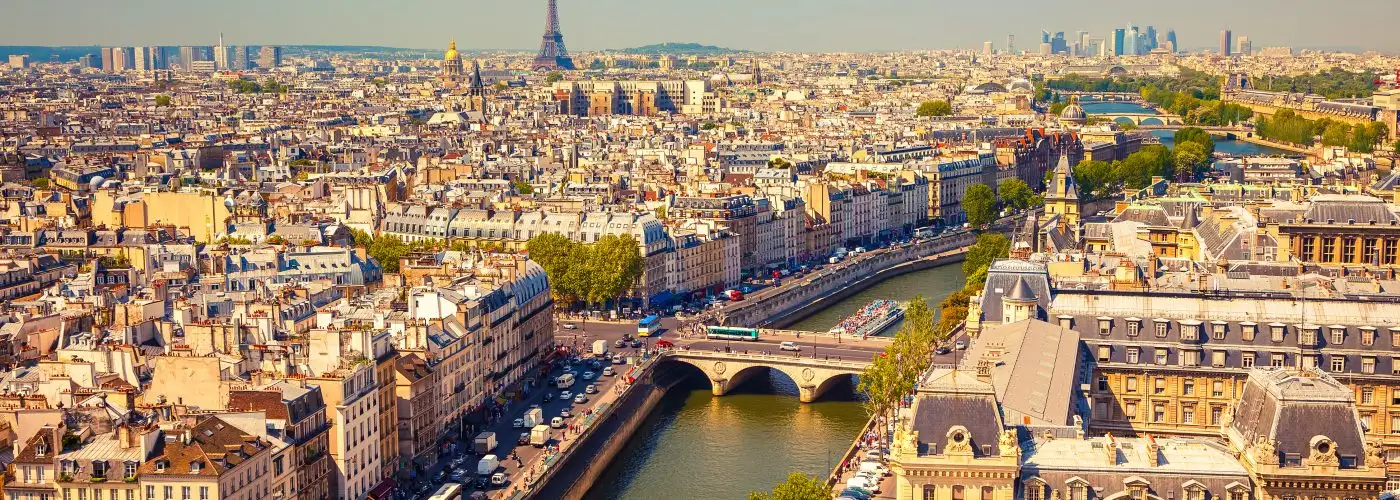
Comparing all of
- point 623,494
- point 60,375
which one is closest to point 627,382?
point 623,494

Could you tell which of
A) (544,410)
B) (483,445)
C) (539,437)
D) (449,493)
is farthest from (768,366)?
(449,493)

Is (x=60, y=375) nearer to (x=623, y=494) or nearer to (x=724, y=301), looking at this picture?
(x=623, y=494)

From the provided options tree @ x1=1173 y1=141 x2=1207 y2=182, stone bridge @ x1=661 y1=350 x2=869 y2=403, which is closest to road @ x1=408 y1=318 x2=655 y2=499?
stone bridge @ x1=661 y1=350 x2=869 y2=403

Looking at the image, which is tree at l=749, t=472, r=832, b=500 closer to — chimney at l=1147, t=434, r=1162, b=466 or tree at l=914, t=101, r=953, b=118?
chimney at l=1147, t=434, r=1162, b=466

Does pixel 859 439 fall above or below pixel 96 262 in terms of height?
below

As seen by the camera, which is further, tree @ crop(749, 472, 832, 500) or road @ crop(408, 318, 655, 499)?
road @ crop(408, 318, 655, 499)

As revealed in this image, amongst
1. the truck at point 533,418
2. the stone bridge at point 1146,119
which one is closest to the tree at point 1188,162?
the stone bridge at point 1146,119

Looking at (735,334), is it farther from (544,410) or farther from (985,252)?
(985,252)
